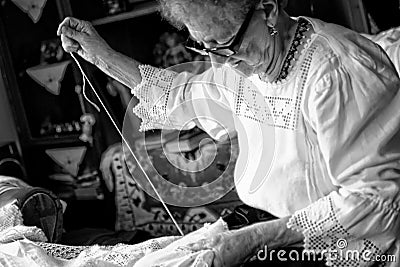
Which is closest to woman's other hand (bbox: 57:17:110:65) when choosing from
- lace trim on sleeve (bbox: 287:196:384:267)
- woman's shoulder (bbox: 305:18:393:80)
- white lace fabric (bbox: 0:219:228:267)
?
white lace fabric (bbox: 0:219:228:267)

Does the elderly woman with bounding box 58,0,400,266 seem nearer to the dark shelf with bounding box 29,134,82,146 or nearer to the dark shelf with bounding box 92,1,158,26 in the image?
the dark shelf with bounding box 92,1,158,26

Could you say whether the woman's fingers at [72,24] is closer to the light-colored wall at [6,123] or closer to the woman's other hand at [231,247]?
the woman's other hand at [231,247]

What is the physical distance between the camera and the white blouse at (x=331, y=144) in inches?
43.0

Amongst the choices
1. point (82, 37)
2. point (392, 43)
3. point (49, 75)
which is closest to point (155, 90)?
point (82, 37)

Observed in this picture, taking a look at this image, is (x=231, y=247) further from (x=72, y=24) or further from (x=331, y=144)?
(x=72, y=24)

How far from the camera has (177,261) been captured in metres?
1.19

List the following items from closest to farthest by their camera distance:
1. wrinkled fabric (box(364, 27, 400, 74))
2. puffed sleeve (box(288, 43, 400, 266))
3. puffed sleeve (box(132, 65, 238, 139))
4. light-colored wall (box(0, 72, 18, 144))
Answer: puffed sleeve (box(288, 43, 400, 266))
puffed sleeve (box(132, 65, 238, 139))
wrinkled fabric (box(364, 27, 400, 74))
light-colored wall (box(0, 72, 18, 144))

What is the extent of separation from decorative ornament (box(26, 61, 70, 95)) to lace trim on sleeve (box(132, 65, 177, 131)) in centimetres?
172

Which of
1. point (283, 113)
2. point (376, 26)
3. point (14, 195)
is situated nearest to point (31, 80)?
point (14, 195)

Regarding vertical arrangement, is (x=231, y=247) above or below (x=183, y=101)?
below

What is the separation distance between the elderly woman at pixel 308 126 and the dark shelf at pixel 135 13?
154 cm

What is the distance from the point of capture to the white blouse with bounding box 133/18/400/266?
1.09m

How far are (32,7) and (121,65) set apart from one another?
6.11 ft

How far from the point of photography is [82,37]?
62.0 inches
